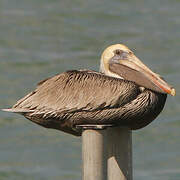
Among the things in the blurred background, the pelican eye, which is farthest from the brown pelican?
the blurred background

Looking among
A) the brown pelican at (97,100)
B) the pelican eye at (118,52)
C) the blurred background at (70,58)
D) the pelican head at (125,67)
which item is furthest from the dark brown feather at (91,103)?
the blurred background at (70,58)

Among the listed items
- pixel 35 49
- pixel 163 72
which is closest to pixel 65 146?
pixel 163 72

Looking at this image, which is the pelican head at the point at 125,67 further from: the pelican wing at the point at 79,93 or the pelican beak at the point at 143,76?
the pelican wing at the point at 79,93

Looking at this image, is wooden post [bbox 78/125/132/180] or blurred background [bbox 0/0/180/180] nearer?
wooden post [bbox 78/125/132/180]

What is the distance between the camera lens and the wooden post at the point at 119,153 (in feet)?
18.2

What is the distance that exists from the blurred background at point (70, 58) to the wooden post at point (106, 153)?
5519mm

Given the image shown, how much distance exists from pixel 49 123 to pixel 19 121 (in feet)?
23.9

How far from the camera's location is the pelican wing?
5590 mm

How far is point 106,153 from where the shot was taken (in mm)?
5539

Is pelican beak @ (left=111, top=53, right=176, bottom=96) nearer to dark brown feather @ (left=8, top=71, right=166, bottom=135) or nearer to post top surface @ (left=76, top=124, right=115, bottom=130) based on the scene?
dark brown feather @ (left=8, top=71, right=166, bottom=135)

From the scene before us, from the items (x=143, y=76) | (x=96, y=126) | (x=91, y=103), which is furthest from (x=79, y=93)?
(x=143, y=76)

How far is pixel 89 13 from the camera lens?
17.7 metres

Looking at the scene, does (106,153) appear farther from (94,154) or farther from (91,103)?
(91,103)

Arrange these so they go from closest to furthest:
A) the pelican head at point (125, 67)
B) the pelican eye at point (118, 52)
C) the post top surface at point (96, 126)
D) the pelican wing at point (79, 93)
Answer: the post top surface at point (96, 126), the pelican wing at point (79, 93), the pelican head at point (125, 67), the pelican eye at point (118, 52)
